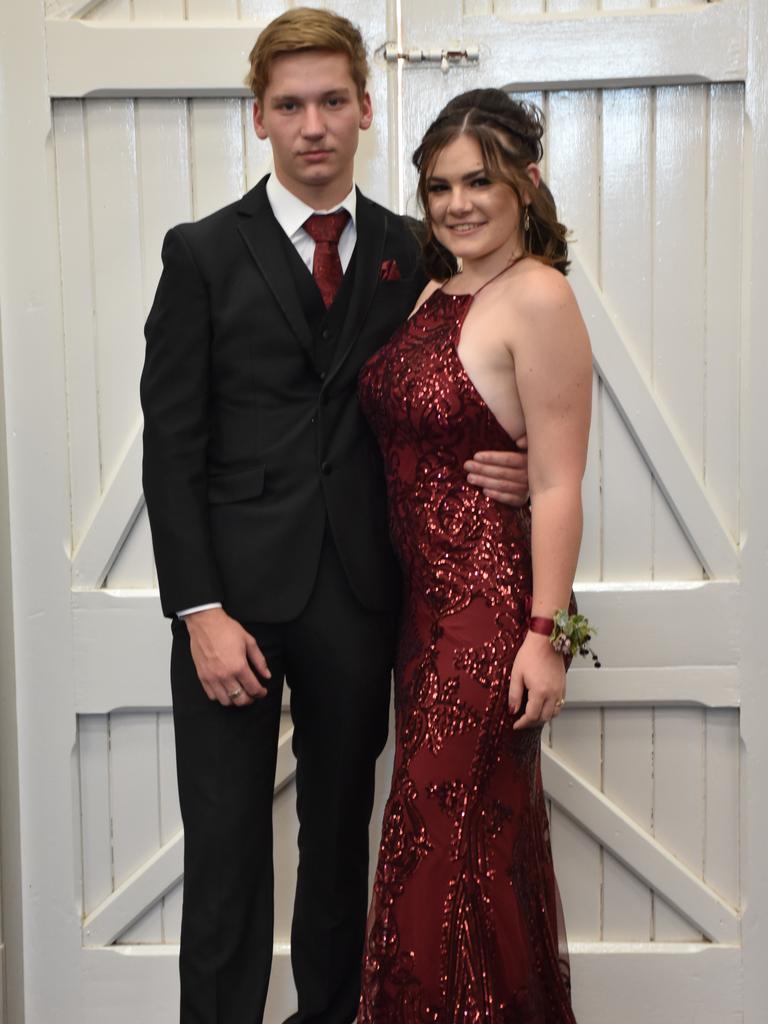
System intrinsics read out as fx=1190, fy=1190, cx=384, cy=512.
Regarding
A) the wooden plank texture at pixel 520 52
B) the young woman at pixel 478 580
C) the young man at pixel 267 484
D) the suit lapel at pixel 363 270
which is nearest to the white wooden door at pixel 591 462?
the wooden plank texture at pixel 520 52

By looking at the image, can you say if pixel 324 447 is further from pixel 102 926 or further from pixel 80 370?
pixel 102 926

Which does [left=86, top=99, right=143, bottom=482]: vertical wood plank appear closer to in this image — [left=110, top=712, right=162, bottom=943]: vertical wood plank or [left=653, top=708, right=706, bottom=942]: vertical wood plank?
[left=110, top=712, right=162, bottom=943]: vertical wood plank

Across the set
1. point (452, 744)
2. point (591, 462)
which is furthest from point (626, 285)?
point (452, 744)

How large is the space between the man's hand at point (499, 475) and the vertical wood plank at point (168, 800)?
1.10m

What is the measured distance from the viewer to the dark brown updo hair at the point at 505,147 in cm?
190

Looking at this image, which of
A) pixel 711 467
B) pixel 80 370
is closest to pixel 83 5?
pixel 80 370

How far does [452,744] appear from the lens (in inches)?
73.9

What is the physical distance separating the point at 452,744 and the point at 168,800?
105cm

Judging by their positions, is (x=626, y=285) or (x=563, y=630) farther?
(x=626, y=285)

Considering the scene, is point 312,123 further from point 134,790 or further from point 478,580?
point 134,790

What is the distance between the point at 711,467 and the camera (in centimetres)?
260

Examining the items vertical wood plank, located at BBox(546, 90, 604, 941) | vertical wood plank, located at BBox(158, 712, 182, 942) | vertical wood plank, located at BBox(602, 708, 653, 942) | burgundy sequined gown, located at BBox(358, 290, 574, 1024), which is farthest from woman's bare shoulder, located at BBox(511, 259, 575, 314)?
vertical wood plank, located at BBox(158, 712, 182, 942)

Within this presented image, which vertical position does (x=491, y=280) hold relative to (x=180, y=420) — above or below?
above

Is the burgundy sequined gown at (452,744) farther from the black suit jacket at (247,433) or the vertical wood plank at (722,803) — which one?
the vertical wood plank at (722,803)
